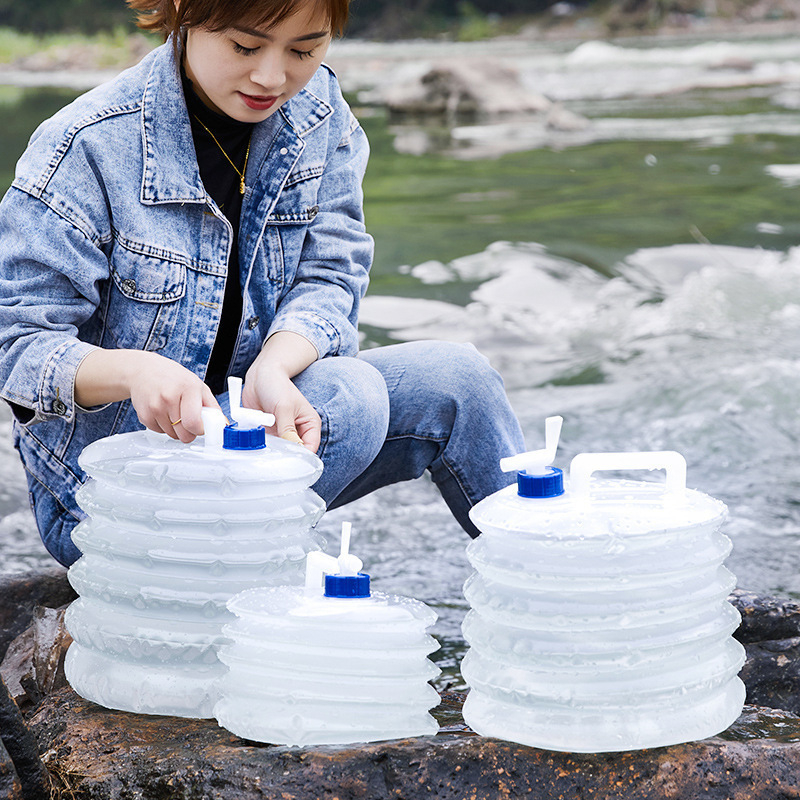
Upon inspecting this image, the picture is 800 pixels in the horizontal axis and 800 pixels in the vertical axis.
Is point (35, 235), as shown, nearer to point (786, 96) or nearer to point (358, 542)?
point (358, 542)

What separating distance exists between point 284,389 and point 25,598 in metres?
0.98

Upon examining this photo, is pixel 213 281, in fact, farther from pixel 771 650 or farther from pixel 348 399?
pixel 771 650

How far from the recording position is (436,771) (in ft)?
5.30

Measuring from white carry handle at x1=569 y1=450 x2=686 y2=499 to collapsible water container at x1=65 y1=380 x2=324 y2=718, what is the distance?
1.56 ft

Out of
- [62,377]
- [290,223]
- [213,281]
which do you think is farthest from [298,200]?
[62,377]

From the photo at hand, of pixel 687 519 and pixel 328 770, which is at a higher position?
pixel 687 519

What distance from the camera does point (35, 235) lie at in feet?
6.53

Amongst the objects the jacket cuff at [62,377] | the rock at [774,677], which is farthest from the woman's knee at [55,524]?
the rock at [774,677]

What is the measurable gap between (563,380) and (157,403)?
344cm

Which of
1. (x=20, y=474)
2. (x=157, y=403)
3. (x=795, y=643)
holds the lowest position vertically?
(x=20, y=474)

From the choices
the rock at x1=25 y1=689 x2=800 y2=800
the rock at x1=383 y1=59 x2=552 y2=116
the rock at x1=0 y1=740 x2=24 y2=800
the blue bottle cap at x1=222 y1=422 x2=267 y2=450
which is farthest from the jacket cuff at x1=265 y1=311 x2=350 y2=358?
the rock at x1=383 y1=59 x2=552 y2=116

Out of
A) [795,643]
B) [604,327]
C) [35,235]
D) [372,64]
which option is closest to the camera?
[35,235]

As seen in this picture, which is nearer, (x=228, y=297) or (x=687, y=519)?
(x=687, y=519)

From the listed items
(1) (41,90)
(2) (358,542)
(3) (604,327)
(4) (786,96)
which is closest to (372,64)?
(1) (41,90)
